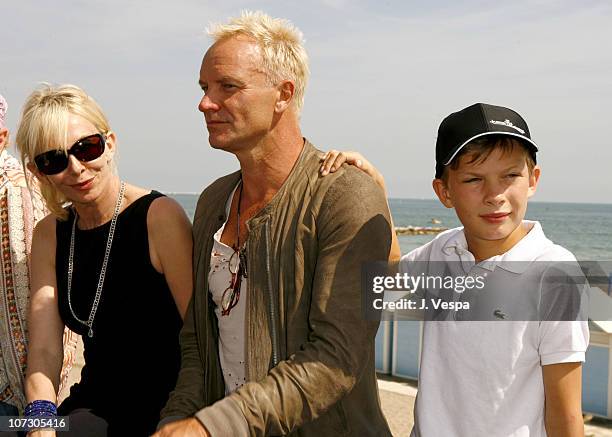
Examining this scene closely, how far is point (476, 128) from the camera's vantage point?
2.18 metres

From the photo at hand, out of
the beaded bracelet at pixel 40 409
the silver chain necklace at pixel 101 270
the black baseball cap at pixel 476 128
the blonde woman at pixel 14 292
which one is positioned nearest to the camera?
the black baseball cap at pixel 476 128

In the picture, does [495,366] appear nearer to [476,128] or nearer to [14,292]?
[476,128]

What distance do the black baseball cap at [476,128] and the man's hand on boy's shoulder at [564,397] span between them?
0.71 meters

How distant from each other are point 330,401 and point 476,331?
550 mm

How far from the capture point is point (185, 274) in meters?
2.80

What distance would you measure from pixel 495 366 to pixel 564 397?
0.74 feet

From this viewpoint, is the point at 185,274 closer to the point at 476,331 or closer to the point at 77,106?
the point at 77,106

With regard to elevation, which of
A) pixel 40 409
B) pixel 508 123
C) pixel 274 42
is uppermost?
pixel 274 42

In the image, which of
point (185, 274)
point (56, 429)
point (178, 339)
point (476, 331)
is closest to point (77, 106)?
point (185, 274)

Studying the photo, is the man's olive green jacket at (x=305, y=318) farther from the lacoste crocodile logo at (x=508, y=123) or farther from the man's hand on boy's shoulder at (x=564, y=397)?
the man's hand on boy's shoulder at (x=564, y=397)

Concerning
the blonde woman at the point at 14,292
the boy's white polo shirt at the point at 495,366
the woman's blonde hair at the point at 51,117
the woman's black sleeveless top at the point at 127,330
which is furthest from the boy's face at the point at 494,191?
the blonde woman at the point at 14,292

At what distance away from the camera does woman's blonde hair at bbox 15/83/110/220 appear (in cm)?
279

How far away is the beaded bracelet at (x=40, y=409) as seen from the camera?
2.77 metres

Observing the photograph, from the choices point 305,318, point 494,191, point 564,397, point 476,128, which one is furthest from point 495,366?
point 476,128
